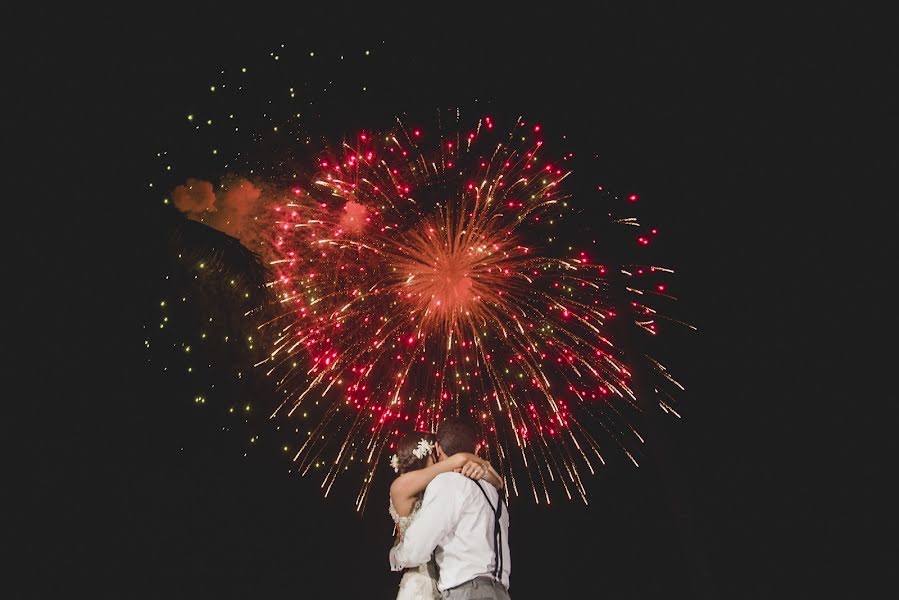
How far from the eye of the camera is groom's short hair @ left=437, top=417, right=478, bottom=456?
2891mm

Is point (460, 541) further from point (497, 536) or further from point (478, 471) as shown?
point (478, 471)

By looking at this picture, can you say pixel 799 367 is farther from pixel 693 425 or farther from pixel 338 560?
pixel 338 560

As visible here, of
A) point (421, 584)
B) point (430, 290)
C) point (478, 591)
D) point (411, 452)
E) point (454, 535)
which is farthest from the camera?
point (430, 290)

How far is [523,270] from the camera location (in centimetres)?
431

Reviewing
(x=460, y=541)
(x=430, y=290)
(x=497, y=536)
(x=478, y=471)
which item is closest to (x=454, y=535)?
(x=460, y=541)

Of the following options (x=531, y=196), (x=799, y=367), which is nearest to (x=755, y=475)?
(x=799, y=367)

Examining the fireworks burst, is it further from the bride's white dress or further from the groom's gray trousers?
the groom's gray trousers

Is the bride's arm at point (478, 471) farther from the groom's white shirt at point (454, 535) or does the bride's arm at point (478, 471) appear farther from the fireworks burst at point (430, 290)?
the fireworks burst at point (430, 290)

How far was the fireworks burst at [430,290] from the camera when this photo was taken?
13.1 ft

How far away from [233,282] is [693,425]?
393 cm

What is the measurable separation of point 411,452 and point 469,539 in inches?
26.8

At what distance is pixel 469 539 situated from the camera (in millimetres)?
2451

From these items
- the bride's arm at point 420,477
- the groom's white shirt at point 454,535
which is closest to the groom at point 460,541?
the groom's white shirt at point 454,535

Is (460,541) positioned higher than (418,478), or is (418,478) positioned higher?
(418,478)
